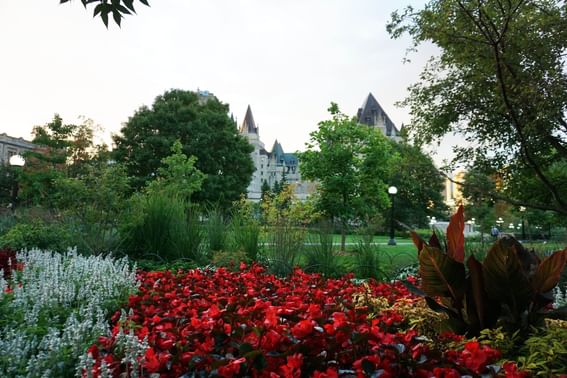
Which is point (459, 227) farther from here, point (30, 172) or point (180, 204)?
point (30, 172)

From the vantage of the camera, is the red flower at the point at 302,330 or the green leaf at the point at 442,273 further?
the green leaf at the point at 442,273

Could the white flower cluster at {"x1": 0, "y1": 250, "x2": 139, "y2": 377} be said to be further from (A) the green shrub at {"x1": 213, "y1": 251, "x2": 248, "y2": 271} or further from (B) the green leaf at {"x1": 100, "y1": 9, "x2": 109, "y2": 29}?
(A) the green shrub at {"x1": 213, "y1": 251, "x2": 248, "y2": 271}

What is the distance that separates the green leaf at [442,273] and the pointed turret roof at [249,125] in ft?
356

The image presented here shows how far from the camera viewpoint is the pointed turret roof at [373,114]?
88.2 m

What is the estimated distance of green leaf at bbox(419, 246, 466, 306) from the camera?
2.59 m

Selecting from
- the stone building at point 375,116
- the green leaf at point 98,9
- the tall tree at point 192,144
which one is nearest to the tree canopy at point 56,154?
the tall tree at point 192,144

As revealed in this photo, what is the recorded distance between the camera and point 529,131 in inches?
314

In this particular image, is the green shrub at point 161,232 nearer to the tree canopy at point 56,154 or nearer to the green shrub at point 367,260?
the green shrub at point 367,260

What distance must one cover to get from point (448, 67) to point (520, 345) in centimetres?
894

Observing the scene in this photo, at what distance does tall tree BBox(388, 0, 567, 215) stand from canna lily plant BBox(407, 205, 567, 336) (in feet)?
18.5

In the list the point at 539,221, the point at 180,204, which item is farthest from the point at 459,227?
the point at 539,221

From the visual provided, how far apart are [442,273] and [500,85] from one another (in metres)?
6.58

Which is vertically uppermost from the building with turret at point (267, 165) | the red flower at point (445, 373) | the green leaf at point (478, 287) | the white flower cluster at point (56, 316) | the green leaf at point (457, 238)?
the building with turret at point (267, 165)

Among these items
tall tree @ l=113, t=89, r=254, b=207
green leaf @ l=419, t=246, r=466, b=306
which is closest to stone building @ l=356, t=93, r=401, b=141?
tall tree @ l=113, t=89, r=254, b=207
